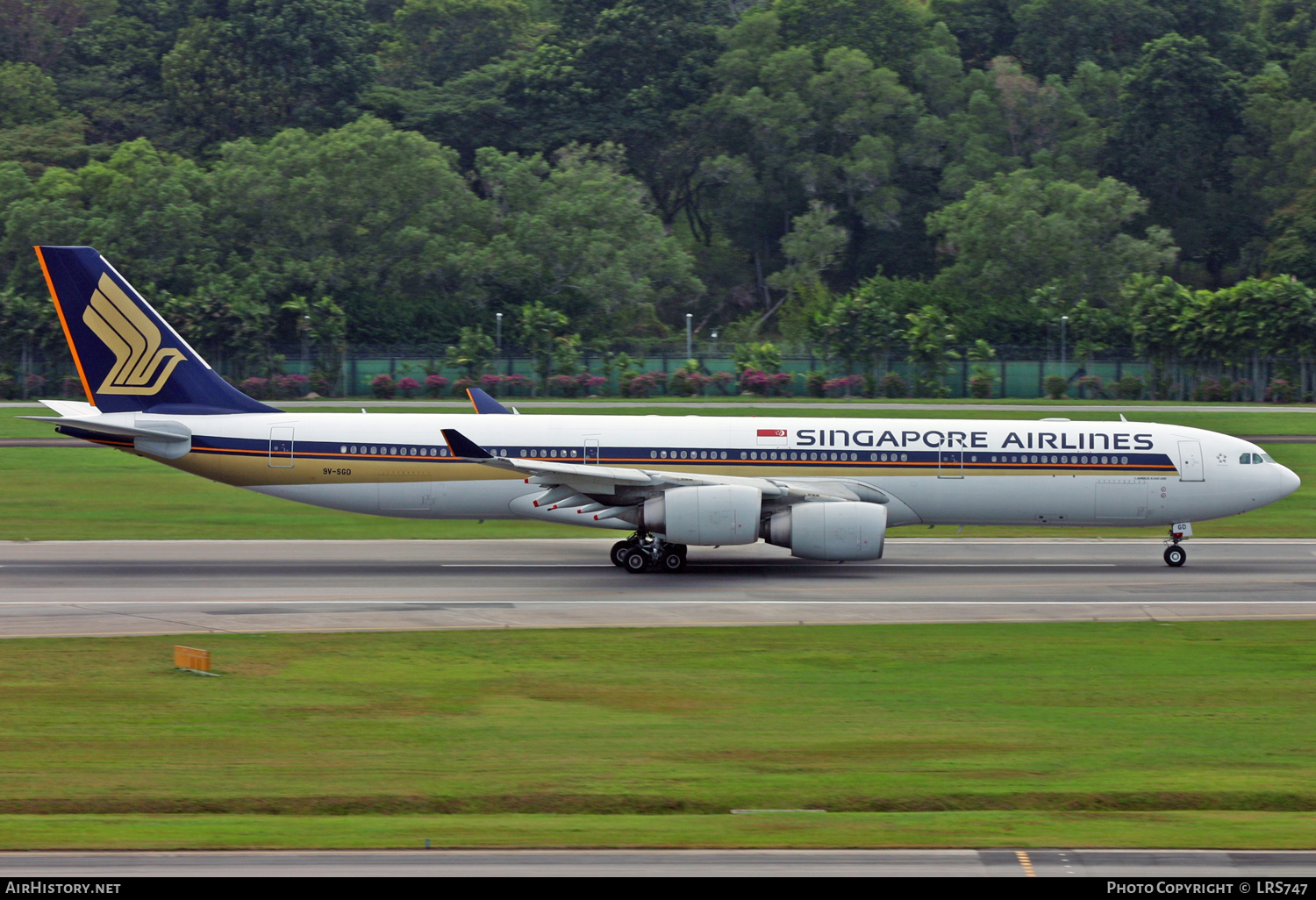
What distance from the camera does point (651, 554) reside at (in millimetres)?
33719

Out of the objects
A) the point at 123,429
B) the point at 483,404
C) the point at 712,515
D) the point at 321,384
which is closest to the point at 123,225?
the point at 321,384

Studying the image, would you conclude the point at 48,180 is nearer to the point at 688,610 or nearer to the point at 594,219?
the point at 594,219

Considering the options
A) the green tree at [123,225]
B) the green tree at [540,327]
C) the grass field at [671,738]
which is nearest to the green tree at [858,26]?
the green tree at [540,327]

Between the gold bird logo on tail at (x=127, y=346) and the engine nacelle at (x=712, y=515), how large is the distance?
13081mm

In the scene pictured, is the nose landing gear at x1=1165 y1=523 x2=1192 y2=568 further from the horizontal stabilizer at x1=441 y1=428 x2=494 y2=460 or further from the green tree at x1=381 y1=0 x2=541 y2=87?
the green tree at x1=381 y1=0 x2=541 y2=87

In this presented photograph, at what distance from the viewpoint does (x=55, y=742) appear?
1822 cm

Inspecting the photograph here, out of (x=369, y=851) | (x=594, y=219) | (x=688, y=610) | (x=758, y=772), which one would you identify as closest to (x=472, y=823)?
(x=369, y=851)

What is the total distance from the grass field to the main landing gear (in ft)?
24.6

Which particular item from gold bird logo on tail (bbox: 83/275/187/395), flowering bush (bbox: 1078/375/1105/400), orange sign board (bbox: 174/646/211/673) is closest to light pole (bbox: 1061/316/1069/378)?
flowering bush (bbox: 1078/375/1105/400)

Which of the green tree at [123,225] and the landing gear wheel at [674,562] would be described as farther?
the green tree at [123,225]

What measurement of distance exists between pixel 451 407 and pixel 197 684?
57490 mm

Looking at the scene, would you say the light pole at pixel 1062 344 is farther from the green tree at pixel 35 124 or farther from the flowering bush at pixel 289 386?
the green tree at pixel 35 124

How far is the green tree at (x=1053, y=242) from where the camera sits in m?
115

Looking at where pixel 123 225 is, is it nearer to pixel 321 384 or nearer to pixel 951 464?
pixel 321 384
